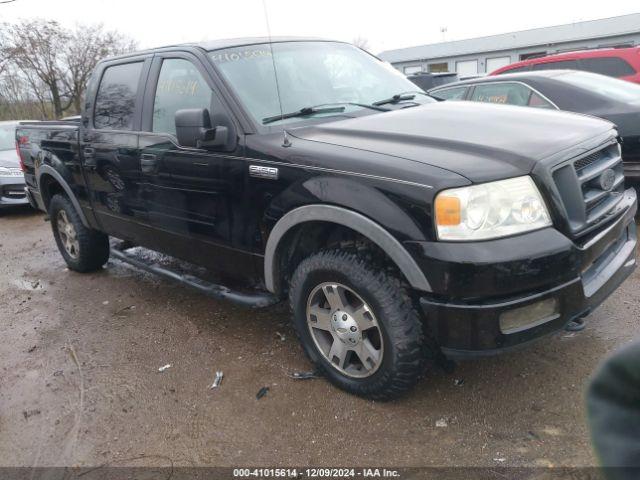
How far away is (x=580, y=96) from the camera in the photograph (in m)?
5.52

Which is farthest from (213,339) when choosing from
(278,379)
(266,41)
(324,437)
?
(266,41)

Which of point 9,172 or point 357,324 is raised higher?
point 9,172

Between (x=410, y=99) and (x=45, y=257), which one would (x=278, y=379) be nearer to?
(x=410, y=99)

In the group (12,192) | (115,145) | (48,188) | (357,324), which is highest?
(115,145)

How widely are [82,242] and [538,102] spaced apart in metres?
4.93

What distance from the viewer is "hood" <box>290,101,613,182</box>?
7.96ft

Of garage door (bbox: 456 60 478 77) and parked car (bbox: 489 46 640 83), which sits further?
garage door (bbox: 456 60 478 77)

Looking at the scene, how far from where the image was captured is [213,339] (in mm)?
3844

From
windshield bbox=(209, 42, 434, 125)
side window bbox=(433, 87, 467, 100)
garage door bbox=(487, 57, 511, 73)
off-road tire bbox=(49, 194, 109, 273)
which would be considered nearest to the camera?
windshield bbox=(209, 42, 434, 125)

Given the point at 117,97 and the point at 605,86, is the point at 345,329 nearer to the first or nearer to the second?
the point at 117,97

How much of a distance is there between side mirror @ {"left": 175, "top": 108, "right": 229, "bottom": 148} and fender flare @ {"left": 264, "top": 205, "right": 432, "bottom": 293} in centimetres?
64

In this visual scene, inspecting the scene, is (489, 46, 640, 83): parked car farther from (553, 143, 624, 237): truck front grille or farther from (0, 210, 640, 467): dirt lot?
(553, 143, 624, 237): truck front grille

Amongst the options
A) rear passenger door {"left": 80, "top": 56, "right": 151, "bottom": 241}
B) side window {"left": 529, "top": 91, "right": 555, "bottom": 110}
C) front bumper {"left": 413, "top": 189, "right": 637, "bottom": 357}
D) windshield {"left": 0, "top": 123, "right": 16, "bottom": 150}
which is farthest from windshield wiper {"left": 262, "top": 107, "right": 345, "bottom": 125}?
windshield {"left": 0, "top": 123, "right": 16, "bottom": 150}

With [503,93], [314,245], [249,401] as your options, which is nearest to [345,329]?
[314,245]
